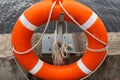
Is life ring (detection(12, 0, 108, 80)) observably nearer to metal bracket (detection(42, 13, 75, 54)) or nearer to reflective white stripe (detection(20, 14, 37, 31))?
reflective white stripe (detection(20, 14, 37, 31))

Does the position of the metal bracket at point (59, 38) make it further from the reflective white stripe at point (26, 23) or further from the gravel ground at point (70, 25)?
the gravel ground at point (70, 25)

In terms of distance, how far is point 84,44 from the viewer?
3.56 metres

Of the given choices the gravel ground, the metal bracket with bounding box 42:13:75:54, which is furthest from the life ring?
the gravel ground

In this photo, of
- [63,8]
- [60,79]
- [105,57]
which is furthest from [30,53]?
[105,57]

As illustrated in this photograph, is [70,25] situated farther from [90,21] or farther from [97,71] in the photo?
[90,21]

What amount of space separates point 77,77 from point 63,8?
3.04 feet

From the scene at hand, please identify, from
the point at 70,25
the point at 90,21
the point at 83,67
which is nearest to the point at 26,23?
the point at 90,21

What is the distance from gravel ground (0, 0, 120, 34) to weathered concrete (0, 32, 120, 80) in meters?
2.39

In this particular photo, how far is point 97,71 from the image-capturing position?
3518 mm

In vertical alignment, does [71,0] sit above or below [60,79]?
above

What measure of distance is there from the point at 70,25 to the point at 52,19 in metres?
3.23

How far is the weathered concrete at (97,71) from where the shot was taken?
3303 mm

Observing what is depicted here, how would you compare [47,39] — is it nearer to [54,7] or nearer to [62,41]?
[62,41]

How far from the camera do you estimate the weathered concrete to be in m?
3.30
